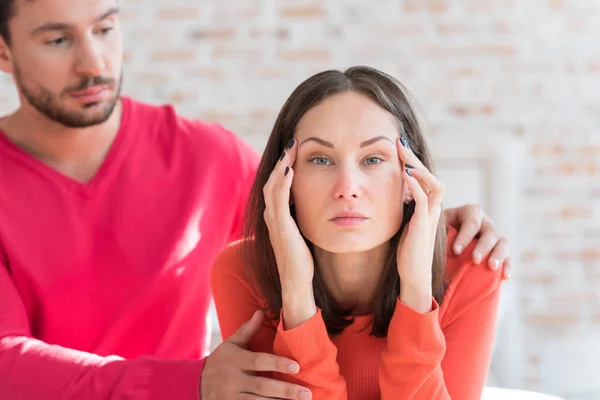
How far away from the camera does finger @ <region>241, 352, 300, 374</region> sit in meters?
1.45

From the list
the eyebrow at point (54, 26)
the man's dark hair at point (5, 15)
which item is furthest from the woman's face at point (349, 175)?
the man's dark hair at point (5, 15)

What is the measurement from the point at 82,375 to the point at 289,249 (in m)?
0.50

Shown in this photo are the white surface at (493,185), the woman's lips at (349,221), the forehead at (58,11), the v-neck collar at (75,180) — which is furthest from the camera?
the white surface at (493,185)

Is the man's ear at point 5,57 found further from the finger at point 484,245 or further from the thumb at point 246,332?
the finger at point 484,245

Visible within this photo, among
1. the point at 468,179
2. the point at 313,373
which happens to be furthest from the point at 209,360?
the point at 468,179

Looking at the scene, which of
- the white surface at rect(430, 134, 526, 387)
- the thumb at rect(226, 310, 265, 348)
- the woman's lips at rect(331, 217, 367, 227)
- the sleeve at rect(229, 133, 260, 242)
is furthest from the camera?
the white surface at rect(430, 134, 526, 387)

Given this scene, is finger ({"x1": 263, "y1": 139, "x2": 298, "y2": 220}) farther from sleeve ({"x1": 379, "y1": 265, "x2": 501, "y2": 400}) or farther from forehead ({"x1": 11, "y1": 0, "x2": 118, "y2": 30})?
forehead ({"x1": 11, "y1": 0, "x2": 118, "y2": 30})

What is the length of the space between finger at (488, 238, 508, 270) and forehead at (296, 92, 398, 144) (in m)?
0.33

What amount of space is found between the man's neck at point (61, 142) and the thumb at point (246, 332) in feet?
2.13

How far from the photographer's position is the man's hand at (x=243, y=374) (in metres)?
→ 1.44

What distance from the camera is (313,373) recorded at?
1446 millimetres

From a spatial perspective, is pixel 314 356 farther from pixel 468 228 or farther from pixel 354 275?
pixel 468 228

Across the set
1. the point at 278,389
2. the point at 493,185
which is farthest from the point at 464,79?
the point at 278,389

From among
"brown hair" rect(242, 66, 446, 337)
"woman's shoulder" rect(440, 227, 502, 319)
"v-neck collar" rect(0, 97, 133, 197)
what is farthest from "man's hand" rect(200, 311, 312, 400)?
"v-neck collar" rect(0, 97, 133, 197)
